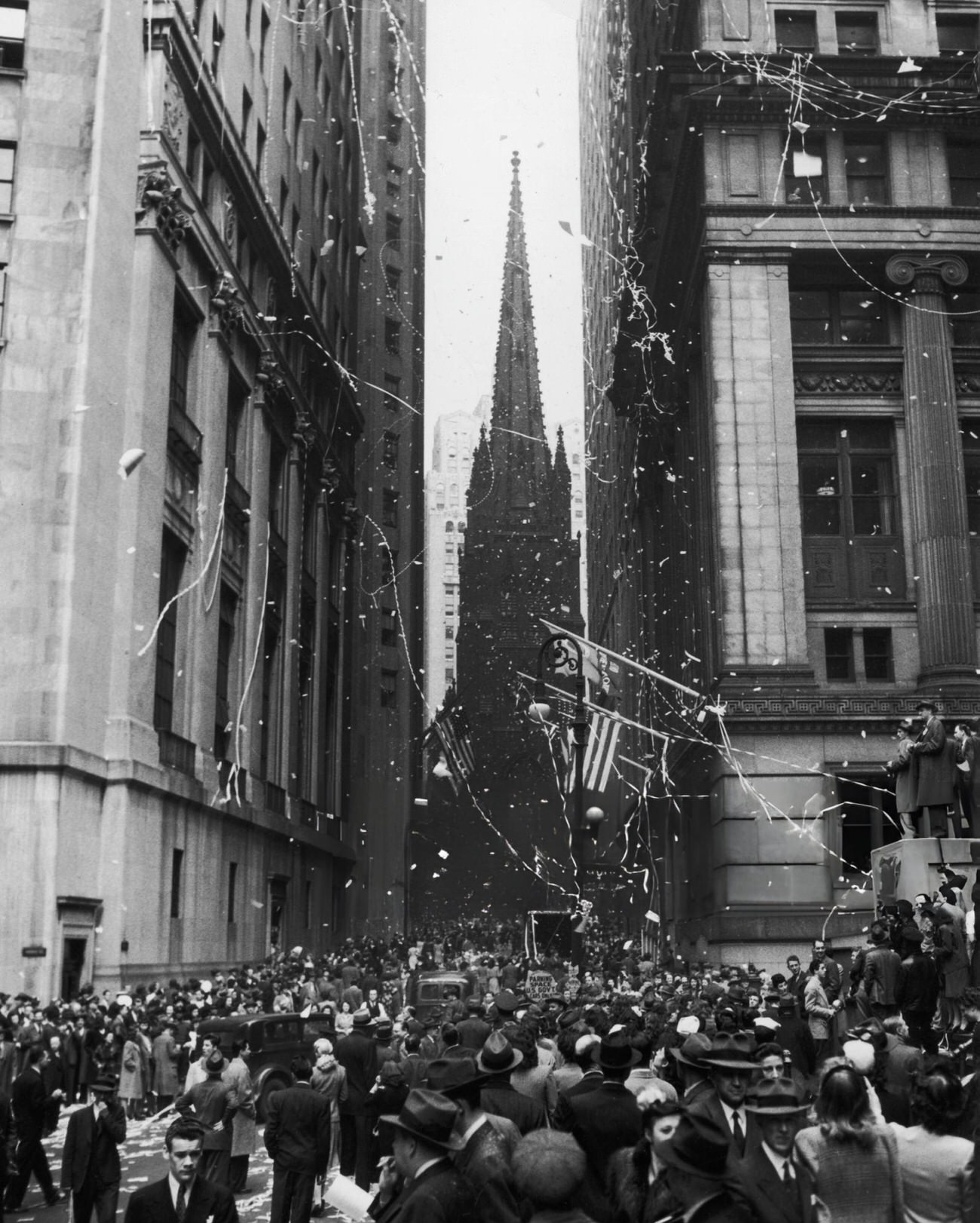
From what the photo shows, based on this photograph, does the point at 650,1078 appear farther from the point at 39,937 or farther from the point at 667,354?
the point at 667,354

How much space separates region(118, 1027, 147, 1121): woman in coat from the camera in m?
20.2

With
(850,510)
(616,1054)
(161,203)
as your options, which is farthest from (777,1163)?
(850,510)

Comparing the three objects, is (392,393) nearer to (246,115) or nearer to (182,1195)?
(246,115)

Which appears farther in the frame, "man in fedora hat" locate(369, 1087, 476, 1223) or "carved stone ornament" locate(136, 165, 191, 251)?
"carved stone ornament" locate(136, 165, 191, 251)

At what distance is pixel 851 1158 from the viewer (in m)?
5.88

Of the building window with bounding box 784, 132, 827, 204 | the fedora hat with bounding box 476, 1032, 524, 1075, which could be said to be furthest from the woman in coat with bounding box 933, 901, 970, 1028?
the building window with bounding box 784, 132, 827, 204

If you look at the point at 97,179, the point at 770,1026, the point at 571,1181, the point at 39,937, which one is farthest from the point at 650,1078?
the point at 97,179

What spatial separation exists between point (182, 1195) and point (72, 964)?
20.8 metres

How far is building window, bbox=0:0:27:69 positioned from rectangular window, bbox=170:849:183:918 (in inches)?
686

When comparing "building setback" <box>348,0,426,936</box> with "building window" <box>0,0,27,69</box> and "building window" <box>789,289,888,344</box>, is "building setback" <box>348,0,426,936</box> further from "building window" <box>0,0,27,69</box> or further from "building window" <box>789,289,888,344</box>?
"building window" <box>0,0,27,69</box>

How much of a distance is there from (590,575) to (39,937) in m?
109

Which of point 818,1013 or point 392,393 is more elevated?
point 392,393

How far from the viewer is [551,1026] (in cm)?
1416

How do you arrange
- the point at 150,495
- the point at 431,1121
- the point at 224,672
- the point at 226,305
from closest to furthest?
the point at 431,1121
the point at 150,495
the point at 226,305
the point at 224,672
